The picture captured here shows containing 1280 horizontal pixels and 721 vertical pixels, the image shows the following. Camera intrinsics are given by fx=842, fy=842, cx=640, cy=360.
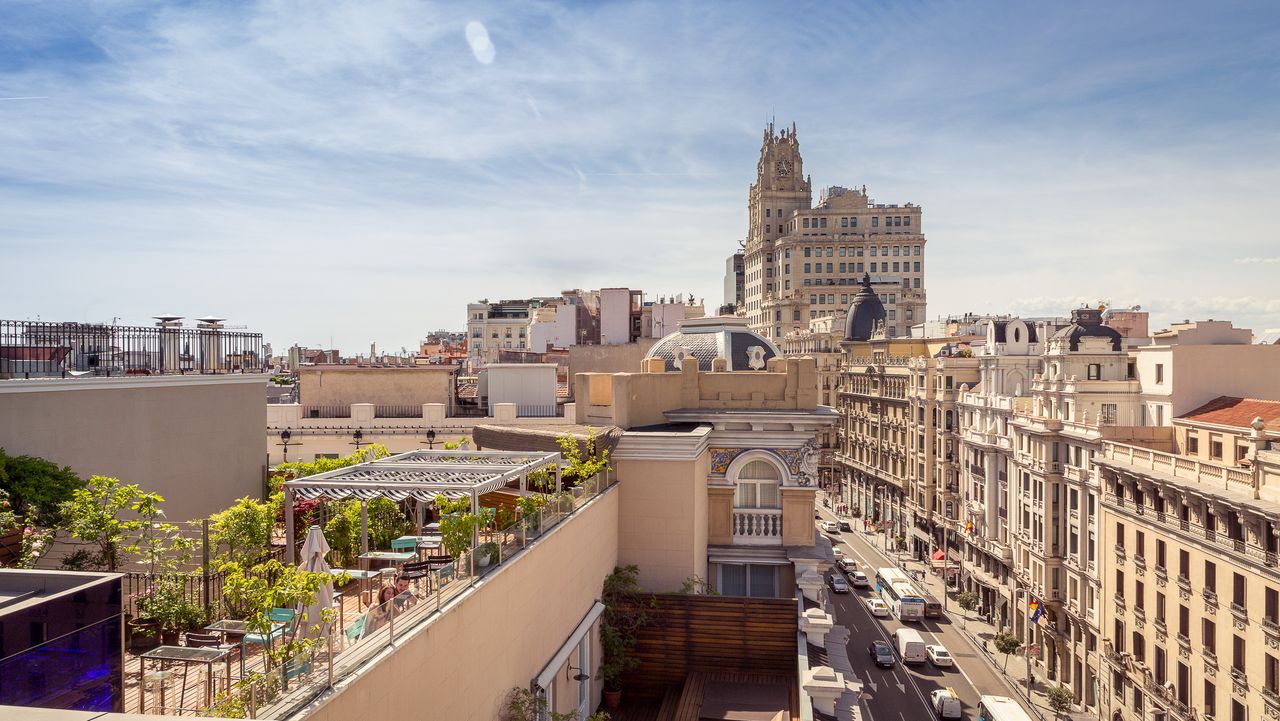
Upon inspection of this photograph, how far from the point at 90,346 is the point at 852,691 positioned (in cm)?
1829

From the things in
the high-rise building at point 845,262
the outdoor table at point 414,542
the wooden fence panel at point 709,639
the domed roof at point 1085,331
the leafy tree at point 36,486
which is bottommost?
the wooden fence panel at point 709,639

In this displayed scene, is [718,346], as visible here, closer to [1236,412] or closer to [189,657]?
[189,657]

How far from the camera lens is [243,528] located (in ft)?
43.2

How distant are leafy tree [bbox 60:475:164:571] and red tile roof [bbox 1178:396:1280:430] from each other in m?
39.8

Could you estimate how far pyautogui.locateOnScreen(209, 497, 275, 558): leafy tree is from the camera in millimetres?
13086

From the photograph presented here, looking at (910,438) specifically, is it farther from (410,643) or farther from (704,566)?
(410,643)

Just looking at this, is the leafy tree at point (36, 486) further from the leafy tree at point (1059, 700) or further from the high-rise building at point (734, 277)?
the high-rise building at point (734, 277)

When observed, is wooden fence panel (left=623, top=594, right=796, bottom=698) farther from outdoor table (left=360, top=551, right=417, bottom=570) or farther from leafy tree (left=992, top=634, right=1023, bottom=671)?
leafy tree (left=992, top=634, right=1023, bottom=671)

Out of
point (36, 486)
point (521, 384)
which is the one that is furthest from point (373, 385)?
point (36, 486)

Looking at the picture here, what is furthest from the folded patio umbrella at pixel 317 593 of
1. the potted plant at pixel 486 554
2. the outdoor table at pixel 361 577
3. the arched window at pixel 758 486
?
the arched window at pixel 758 486

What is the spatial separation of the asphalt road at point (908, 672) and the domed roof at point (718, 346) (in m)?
20.4

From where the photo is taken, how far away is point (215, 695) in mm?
8812

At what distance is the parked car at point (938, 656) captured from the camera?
158 ft

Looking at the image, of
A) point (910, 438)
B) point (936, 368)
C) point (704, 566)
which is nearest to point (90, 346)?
point (704, 566)
